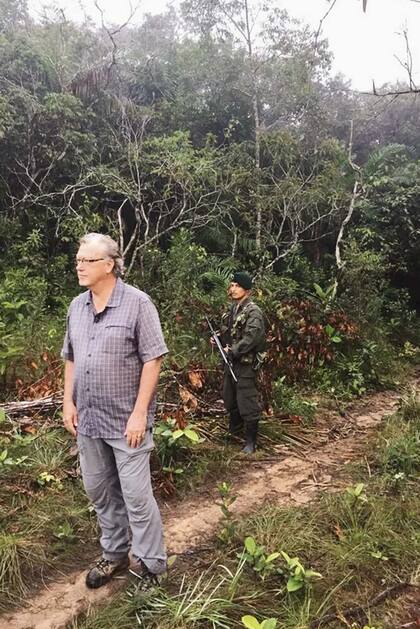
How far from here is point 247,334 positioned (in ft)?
15.5

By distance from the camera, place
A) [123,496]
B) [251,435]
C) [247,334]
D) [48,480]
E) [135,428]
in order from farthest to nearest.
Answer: [251,435] < [247,334] < [48,480] < [123,496] < [135,428]

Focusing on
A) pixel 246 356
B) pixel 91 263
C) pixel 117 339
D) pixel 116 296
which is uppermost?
pixel 91 263

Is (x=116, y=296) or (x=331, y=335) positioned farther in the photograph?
(x=331, y=335)

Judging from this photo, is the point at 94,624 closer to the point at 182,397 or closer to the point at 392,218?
the point at 182,397

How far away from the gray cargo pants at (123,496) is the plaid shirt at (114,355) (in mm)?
122

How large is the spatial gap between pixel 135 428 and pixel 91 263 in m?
0.90

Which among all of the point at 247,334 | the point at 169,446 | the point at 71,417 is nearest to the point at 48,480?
the point at 169,446

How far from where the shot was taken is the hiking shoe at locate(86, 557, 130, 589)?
9.18 feet

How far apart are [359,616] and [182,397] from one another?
9.42 ft

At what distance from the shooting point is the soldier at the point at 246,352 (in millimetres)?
4719

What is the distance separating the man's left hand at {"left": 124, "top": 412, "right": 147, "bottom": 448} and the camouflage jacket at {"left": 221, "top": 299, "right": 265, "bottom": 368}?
7.69ft

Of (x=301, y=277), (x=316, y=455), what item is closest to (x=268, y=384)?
(x=316, y=455)

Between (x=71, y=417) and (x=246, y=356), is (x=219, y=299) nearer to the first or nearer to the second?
(x=246, y=356)

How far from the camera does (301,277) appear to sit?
10477 mm
